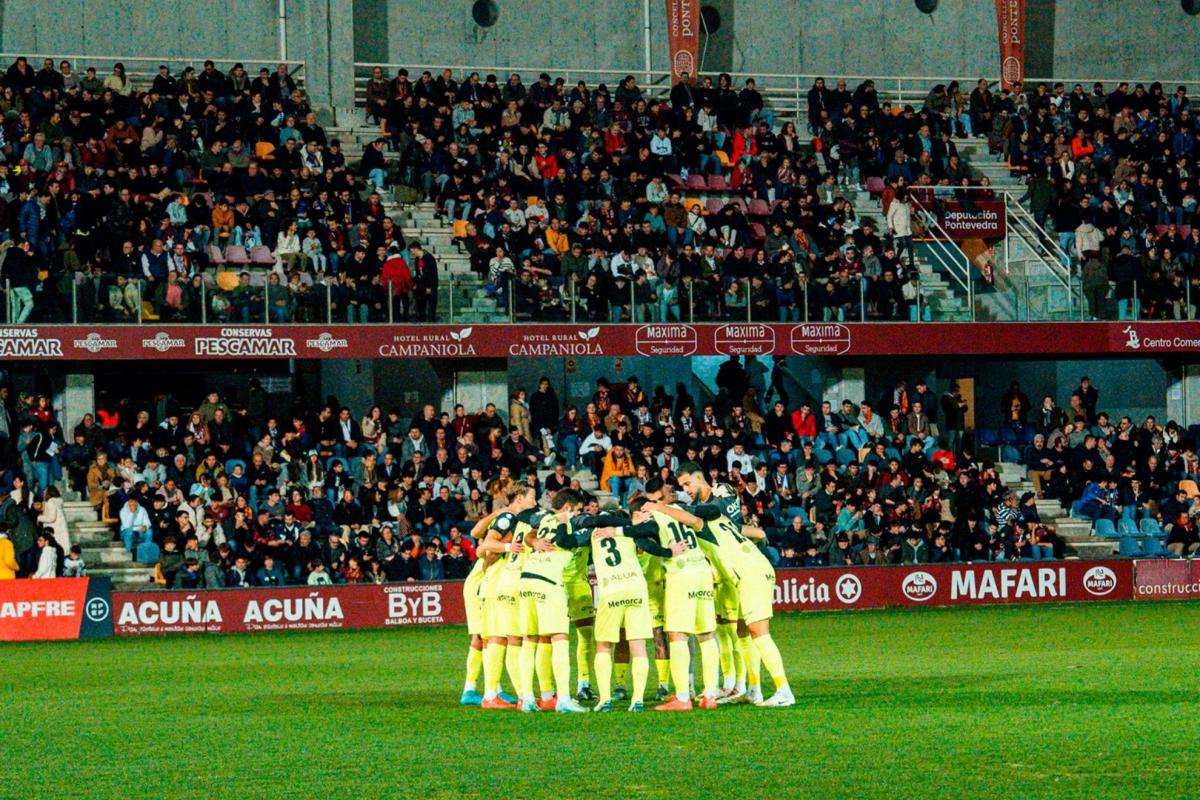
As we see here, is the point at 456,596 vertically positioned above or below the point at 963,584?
above

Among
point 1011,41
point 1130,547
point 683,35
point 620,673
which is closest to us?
point 620,673

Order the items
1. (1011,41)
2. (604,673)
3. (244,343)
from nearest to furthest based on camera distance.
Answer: (604,673) < (244,343) < (1011,41)

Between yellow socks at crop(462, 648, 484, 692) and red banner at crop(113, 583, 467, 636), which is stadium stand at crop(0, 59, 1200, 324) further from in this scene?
yellow socks at crop(462, 648, 484, 692)

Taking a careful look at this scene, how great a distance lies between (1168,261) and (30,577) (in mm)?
21116

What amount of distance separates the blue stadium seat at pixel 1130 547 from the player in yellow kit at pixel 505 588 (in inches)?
786

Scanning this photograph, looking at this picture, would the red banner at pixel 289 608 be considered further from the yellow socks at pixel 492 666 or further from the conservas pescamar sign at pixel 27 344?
the yellow socks at pixel 492 666

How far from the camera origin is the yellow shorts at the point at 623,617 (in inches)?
539

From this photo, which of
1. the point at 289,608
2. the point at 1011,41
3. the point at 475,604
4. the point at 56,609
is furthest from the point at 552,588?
the point at 1011,41

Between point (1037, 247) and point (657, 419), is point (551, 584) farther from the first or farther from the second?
point (1037, 247)

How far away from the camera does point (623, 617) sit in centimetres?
1380

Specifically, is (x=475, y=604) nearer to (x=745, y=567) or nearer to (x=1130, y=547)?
(x=745, y=567)

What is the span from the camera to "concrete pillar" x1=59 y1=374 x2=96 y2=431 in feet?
105

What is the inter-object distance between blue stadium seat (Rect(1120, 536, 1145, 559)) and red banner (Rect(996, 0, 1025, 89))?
13.3m

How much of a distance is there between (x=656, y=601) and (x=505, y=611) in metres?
1.24
